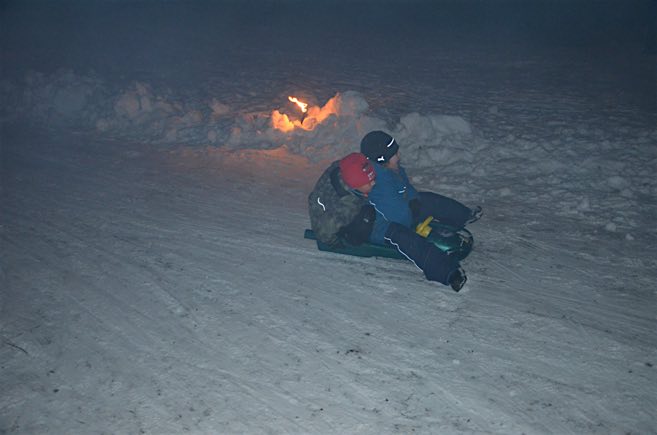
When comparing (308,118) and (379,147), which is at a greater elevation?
(379,147)

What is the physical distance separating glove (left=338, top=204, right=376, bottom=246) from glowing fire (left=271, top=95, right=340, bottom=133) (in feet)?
13.6

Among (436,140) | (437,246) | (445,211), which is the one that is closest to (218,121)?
(436,140)

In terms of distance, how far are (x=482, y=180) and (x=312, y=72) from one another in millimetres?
8092

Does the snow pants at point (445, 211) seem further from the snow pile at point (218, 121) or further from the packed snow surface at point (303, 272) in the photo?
the snow pile at point (218, 121)

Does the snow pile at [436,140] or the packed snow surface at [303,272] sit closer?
the packed snow surface at [303,272]

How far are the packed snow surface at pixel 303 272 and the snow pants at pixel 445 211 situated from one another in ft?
1.16

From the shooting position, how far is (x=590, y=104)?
34.7 feet

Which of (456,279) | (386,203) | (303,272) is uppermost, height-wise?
(386,203)

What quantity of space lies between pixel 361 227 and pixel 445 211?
3.64 feet

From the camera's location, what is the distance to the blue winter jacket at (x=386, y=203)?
17.7ft

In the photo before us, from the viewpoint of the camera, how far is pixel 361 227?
210 inches

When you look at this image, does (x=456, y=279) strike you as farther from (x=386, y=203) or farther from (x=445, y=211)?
(x=445, y=211)

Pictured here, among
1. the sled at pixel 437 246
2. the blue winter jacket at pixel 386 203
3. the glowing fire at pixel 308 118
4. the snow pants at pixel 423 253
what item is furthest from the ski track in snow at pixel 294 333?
the glowing fire at pixel 308 118

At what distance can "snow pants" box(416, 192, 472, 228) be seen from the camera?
5.86 metres
